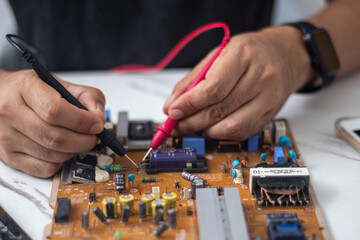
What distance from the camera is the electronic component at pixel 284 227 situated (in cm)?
104

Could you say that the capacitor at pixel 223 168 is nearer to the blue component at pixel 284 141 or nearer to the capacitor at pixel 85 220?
the blue component at pixel 284 141

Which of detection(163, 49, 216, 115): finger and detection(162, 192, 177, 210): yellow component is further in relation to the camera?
detection(163, 49, 216, 115): finger

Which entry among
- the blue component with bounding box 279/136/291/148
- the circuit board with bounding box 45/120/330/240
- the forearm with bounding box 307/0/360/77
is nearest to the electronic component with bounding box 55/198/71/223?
the circuit board with bounding box 45/120/330/240

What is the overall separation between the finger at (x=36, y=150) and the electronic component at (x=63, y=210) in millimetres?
181

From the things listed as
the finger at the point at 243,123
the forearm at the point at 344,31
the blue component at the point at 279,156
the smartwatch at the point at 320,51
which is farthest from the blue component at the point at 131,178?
the forearm at the point at 344,31

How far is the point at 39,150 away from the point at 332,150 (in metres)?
1.00

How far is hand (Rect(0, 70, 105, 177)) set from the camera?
4.16ft

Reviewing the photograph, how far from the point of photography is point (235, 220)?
1067 millimetres

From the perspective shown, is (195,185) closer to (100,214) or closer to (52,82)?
(100,214)

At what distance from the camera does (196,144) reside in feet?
4.80

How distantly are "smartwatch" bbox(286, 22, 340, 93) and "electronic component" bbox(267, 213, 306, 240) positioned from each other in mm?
872

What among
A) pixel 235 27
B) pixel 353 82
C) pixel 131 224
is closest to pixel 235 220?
pixel 131 224

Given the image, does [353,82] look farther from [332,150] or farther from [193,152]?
[193,152]

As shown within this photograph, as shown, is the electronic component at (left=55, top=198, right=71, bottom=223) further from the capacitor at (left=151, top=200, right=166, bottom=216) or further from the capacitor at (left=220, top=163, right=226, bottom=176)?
the capacitor at (left=220, top=163, right=226, bottom=176)
